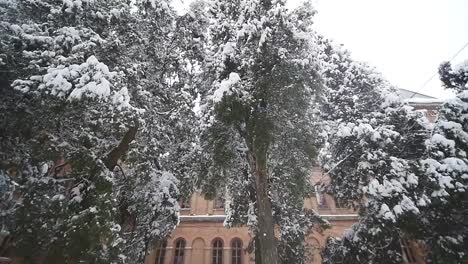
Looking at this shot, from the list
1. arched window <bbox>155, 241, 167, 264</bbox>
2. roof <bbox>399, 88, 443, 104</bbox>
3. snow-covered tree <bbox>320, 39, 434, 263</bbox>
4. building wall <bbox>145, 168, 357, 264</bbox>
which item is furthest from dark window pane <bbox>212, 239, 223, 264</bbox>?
roof <bbox>399, 88, 443, 104</bbox>

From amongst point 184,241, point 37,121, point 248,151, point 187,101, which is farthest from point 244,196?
point 184,241

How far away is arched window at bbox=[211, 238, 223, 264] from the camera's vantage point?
1759cm

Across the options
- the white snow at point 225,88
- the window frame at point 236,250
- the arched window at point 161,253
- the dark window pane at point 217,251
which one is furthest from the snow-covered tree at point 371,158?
the arched window at point 161,253

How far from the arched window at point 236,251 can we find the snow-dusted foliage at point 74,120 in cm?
960

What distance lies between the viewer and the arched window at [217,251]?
17594mm

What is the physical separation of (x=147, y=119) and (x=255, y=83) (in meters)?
3.86

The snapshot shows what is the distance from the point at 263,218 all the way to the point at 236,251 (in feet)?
36.5

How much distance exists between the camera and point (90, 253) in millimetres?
6488

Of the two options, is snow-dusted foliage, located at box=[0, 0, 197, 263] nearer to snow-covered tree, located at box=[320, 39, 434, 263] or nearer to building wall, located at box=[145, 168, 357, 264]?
snow-covered tree, located at box=[320, 39, 434, 263]

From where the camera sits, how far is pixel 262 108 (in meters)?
8.68

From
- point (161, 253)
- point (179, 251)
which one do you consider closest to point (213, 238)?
point (179, 251)

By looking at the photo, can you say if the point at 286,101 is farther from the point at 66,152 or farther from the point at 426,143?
the point at 66,152

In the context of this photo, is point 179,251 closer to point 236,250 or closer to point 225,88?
point 236,250

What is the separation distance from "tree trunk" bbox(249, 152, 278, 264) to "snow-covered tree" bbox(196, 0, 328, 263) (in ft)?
0.08
